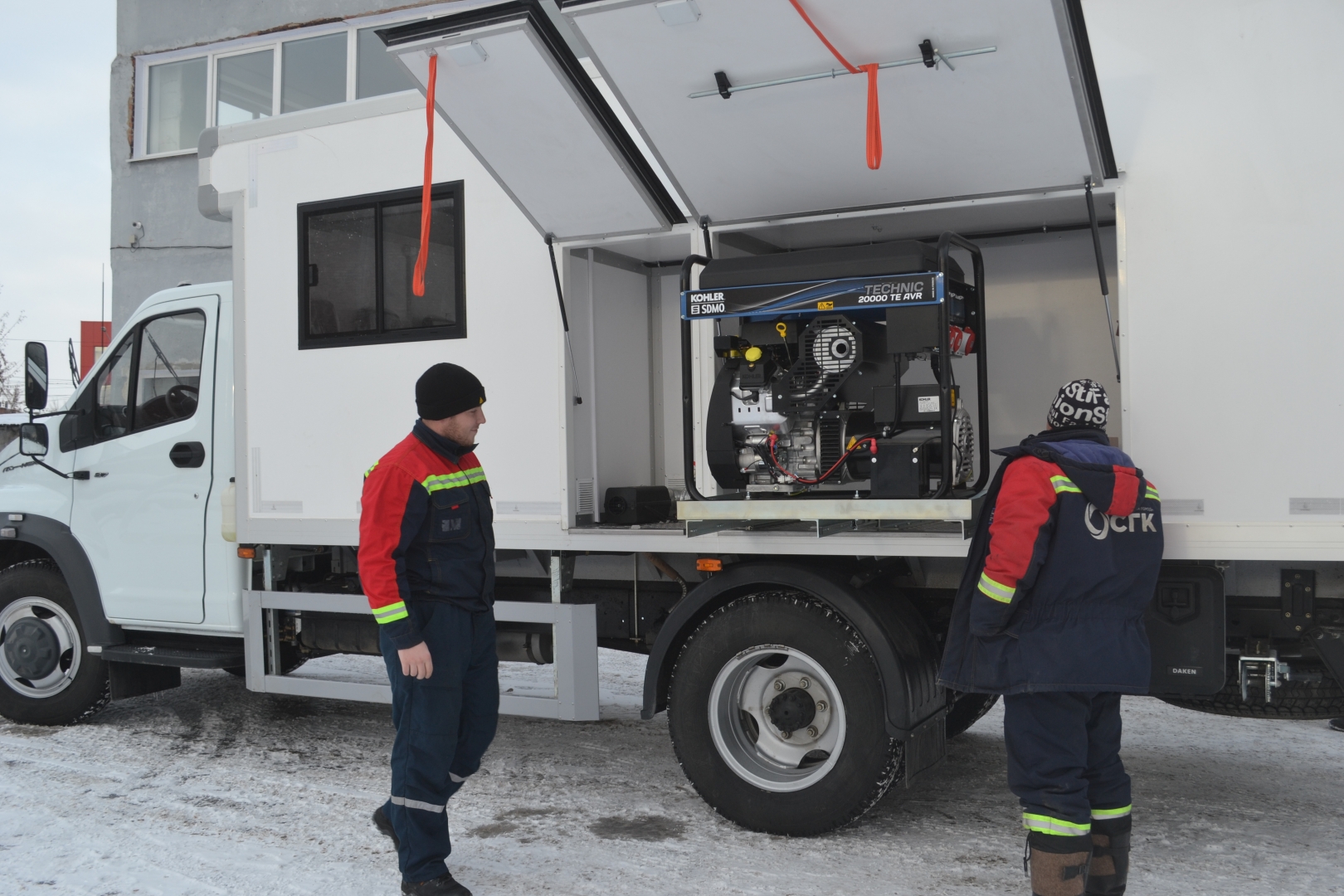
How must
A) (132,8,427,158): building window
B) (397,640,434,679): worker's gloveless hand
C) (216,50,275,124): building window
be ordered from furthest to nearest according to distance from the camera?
(216,50,275,124): building window → (132,8,427,158): building window → (397,640,434,679): worker's gloveless hand

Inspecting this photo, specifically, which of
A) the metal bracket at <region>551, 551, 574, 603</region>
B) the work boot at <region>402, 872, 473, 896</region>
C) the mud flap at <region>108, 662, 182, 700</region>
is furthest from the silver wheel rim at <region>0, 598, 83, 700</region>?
the work boot at <region>402, 872, 473, 896</region>

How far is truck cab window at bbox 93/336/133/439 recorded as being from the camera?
6121 mm

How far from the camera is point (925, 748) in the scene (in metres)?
4.15

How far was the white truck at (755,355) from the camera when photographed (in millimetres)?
3582

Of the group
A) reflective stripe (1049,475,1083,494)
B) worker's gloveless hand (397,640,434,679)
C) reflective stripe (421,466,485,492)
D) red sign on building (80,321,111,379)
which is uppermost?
red sign on building (80,321,111,379)

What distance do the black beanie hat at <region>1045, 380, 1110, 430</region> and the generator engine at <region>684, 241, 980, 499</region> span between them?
533mm

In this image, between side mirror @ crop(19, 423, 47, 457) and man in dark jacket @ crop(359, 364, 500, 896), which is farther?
side mirror @ crop(19, 423, 47, 457)

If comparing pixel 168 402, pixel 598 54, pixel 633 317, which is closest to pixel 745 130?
pixel 598 54

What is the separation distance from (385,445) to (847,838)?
2.70 m

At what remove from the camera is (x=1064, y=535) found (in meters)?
3.21

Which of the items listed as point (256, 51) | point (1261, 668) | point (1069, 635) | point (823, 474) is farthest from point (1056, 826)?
point (256, 51)

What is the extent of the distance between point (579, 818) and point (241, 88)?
13.4 metres

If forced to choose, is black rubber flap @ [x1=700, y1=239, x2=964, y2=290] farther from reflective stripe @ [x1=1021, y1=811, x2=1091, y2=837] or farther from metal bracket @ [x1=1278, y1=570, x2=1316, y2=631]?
reflective stripe @ [x1=1021, y1=811, x2=1091, y2=837]

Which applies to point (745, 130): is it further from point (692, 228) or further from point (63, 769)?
point (63, 769)
